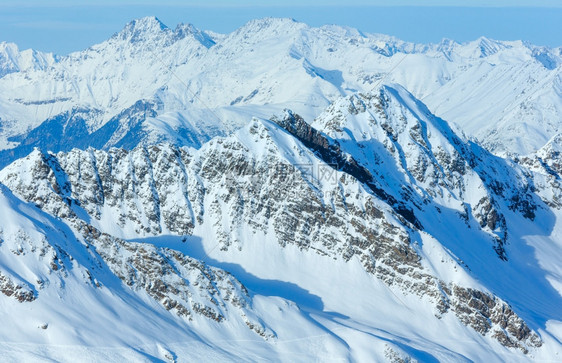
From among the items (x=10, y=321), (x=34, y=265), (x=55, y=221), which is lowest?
(x=10, y=321)

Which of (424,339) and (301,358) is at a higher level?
(424,339)

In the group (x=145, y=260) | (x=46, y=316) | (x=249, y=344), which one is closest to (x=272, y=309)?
(x=249, y=344)

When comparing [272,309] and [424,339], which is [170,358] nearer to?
[272,309]

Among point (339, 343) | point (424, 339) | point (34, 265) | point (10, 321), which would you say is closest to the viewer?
point (10, 321)

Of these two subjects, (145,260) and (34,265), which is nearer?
→ (34,265)

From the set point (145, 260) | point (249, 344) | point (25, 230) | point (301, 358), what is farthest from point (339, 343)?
point (25, 230)

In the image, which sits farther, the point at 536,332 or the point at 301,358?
the point at 536,332

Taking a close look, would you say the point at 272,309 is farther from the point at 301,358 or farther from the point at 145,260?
the point at 145,260

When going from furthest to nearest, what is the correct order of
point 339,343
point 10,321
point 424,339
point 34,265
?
point 424,339
point 339,343
point 34,265
point 10,321

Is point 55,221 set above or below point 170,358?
above
